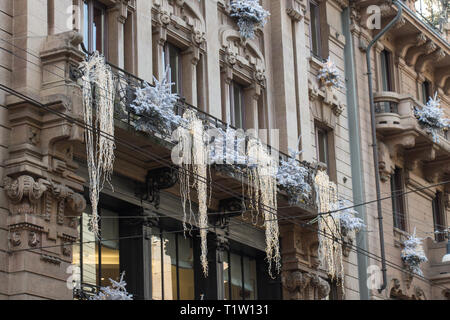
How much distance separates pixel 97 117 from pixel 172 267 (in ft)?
20.2

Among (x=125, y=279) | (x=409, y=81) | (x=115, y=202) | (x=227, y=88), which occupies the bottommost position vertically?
(x=125, y=279)

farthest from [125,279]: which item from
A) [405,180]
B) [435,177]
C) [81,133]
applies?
[435,177]

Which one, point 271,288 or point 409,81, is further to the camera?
point 409,81

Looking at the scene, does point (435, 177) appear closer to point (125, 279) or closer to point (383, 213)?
point (383, 213)

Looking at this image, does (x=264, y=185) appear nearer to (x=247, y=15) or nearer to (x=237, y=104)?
(x=237, y=104)

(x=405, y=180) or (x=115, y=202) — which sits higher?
(x=405, y=180)

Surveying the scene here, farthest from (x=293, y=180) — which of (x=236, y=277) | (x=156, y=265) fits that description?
(x=156, y=265)

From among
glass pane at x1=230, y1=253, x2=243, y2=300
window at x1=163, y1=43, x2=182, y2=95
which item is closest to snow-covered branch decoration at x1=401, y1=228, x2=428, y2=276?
glass pane at x1=230, y1=253, x2=243, y2=300

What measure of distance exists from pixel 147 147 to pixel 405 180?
54.2ft

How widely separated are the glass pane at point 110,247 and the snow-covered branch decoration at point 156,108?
2543mm

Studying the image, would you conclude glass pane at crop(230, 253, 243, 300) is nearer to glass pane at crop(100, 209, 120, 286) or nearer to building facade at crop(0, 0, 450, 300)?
building facade at crop(0, 0, 450, 300)

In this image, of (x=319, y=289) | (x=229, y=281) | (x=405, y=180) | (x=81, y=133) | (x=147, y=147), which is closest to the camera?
(x=81, y=133)

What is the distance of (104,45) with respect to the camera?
2617cm

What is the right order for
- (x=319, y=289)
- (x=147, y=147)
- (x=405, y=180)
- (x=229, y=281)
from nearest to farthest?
1. (x=147, y=147)
2. (x=229, y=281)
3. (x=319, y=289)
4. (x=405, y=180)
